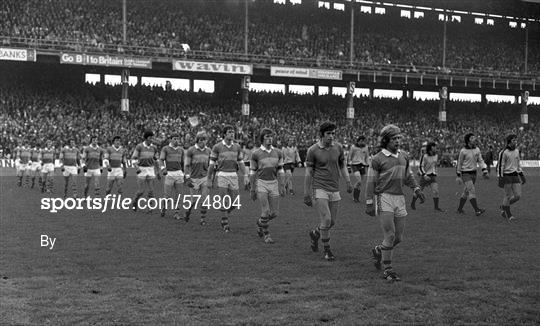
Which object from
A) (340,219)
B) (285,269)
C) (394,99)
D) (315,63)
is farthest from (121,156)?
(394,99)

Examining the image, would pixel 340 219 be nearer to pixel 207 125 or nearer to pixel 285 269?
pixel 285 269

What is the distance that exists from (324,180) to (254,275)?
2.26 meters

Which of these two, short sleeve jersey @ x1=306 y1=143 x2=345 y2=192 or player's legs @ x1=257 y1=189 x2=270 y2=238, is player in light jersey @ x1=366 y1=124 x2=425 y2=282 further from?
player's legs @ x1=257 y1=189 x2=270 y2=238

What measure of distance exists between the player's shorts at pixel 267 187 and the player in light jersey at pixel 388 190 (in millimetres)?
3473

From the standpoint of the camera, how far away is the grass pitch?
22.9 ft

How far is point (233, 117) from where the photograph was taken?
1906 inches

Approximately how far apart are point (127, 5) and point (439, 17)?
30.3 meters

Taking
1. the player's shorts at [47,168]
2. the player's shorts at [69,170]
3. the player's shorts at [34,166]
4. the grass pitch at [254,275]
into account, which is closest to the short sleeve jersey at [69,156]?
the player's shorts at [69,170]

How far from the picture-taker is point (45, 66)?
152 ft

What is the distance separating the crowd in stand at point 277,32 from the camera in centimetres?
4602

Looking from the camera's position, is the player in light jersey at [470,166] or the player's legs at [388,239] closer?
the player's legs at [388,239]

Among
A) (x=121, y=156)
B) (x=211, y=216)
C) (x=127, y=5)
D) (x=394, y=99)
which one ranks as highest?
(x=127, y=5)

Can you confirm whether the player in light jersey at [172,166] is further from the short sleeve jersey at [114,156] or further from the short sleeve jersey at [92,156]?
the short sleeve jersey at [92,156]

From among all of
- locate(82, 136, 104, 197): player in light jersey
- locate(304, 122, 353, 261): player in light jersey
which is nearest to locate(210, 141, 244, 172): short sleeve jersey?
locate(304, 122, 353, 261): player in light jersey
